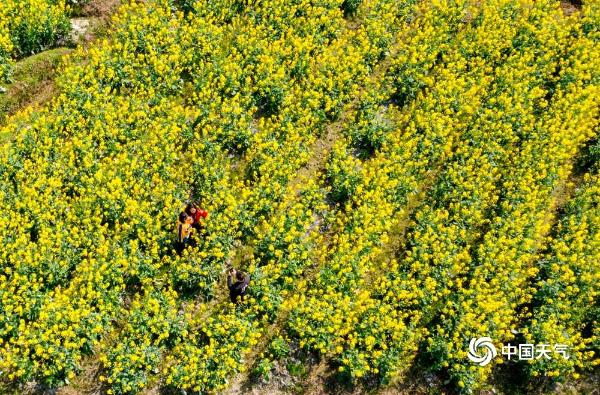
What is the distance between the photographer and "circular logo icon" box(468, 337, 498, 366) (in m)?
14.3

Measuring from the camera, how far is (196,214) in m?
15.3

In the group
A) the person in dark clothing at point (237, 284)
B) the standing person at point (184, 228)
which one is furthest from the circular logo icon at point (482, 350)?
the standing person at point (184, 228)

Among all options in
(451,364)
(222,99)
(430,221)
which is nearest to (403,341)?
(451,364)

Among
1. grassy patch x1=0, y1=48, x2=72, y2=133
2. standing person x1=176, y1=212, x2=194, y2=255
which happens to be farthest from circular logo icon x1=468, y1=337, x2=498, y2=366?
grassy patch x1=0, y1=48, x2=72, y2=133

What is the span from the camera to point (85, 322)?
13.7m

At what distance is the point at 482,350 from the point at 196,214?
861cm

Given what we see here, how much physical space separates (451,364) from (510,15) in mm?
14886

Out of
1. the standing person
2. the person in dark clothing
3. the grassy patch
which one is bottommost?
the person in dark clothing

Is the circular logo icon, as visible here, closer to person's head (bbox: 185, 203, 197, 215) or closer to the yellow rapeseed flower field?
the yellow rapeseed flower field

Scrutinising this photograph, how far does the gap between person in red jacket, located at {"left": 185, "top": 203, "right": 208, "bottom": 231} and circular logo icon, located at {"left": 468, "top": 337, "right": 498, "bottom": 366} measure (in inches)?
318

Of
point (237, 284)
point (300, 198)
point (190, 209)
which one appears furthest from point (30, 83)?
point (237, 284)

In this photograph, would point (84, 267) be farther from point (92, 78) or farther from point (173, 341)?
point (92, 78)

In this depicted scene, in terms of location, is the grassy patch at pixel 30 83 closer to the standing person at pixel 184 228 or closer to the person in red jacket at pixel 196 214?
the person in red jacket at pixel 196 214

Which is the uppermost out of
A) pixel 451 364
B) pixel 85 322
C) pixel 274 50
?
pixel 274 50
